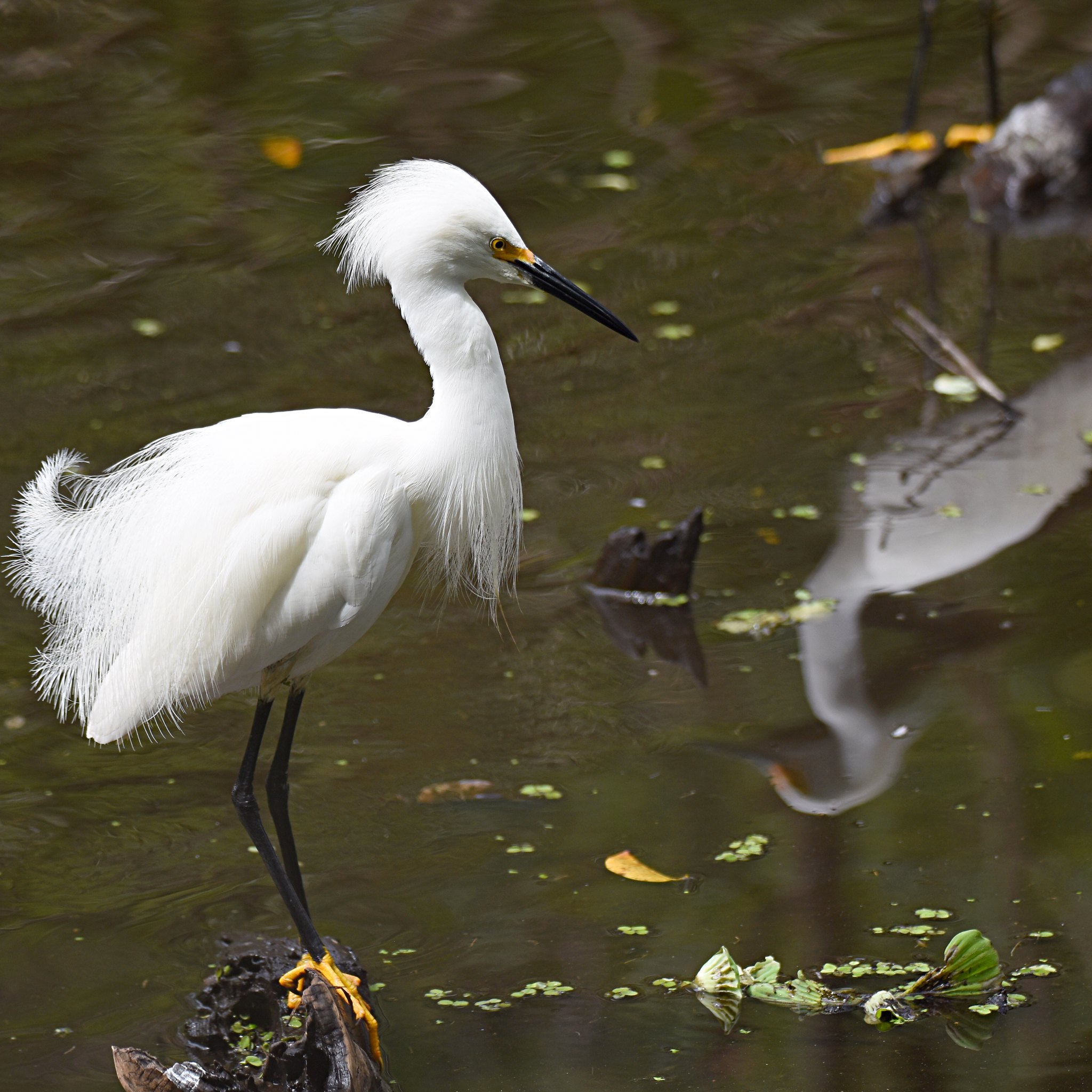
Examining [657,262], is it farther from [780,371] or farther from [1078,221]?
[1078,221]

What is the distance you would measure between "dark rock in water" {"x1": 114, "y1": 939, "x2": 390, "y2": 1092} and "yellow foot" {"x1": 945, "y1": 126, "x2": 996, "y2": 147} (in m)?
5.92

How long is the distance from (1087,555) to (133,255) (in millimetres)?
4748

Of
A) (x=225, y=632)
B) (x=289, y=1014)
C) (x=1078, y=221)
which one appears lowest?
(x=1078, y=221)

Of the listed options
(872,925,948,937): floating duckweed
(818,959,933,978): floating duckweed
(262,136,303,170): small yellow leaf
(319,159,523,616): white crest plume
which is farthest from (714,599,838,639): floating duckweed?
(262,136,303,170): small yellow leaf

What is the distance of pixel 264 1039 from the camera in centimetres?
302

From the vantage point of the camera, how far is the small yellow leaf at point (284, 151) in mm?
7910

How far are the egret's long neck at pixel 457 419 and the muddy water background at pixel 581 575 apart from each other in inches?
39.9

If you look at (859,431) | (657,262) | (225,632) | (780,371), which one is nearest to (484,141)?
(657,262)

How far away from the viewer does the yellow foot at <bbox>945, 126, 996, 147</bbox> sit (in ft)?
24.8

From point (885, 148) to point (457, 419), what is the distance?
17.7ft

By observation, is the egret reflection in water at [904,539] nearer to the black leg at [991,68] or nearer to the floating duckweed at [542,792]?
the floating duckweed at [542,792]

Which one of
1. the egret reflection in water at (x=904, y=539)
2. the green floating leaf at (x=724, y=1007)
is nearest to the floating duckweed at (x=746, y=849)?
the egret reflection in water at (x=904, y=539)

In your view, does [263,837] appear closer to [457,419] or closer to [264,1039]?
[264,1039]

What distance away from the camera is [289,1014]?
295cm
